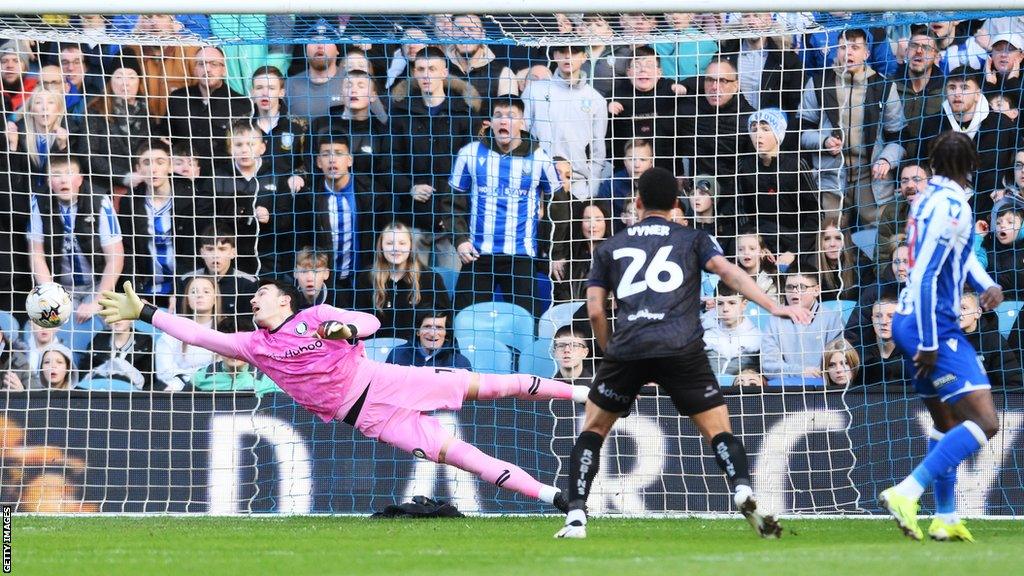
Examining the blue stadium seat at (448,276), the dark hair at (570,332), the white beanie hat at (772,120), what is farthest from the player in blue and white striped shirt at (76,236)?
the white beanie hat at (772,120)

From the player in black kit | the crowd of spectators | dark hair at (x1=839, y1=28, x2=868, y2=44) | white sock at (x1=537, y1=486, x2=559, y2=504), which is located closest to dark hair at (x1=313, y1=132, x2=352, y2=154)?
the crowd of spectators

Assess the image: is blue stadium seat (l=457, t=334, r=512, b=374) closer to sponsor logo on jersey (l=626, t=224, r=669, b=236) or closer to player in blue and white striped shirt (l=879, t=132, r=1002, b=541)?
sponsor logo on jersey (l=626, t=224, r=669, b=236)

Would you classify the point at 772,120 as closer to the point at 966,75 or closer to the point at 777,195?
the point at 777,195

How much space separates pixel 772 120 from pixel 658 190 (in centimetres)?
440

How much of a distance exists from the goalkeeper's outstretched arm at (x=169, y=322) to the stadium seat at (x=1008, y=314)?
562 cm

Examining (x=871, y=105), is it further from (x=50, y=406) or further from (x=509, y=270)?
(x=50, y=406)

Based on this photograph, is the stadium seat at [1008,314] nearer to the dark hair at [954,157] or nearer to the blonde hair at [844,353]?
the blonde hair at [844,353]

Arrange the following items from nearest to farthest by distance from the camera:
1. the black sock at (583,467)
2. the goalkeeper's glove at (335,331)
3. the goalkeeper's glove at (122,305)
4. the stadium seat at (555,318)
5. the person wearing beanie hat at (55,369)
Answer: the black sock at (583,467) < the goalkeeper's glove at (335,331) < the goalkeeper's glove at (122,305) < the person wearing beanie hat at (55,369) < the stadium seat at (555,318)

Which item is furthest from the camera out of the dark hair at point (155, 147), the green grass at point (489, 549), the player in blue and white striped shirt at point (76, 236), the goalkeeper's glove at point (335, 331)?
the dark hair at point (155, 147)

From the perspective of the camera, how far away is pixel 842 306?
10922 millimetres

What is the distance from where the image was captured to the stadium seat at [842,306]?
10.9 metres

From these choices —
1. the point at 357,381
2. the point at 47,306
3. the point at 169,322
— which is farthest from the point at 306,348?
the point at 47,306

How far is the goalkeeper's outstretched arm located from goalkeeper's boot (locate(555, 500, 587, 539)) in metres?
3.05

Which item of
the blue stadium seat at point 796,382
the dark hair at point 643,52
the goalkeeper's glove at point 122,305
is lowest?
the blue stadium seat at point 796,382
